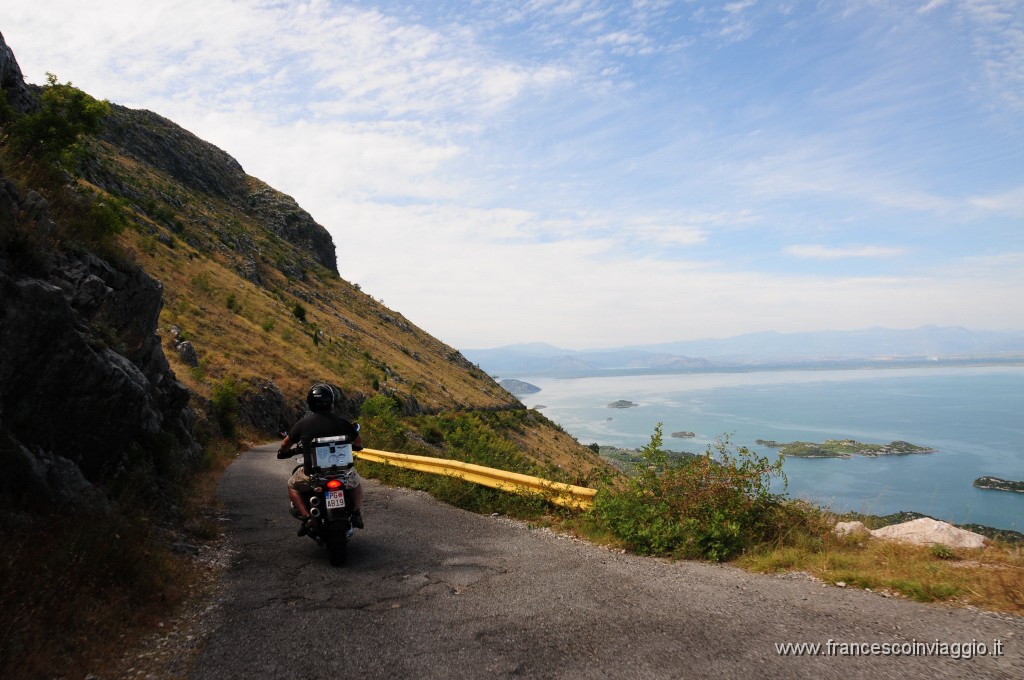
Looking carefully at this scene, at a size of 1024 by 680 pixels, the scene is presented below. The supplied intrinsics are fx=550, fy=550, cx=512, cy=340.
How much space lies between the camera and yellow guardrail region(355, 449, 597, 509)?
8281 mm

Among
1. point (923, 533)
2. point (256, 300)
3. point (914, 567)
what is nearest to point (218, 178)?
point (256, 300)

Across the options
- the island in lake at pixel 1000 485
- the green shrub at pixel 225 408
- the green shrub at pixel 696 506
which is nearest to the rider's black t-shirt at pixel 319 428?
the green shrub at pixel 696 506

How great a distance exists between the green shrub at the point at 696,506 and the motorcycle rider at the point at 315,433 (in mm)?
3358

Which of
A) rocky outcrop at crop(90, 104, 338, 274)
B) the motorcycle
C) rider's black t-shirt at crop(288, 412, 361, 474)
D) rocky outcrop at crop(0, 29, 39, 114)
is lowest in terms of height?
the motorcycle

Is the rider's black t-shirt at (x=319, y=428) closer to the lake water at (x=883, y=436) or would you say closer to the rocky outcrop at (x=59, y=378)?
the rocky outcrop at (x=59, y=378)

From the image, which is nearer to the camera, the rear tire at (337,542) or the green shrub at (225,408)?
the rear tire at (337,542)

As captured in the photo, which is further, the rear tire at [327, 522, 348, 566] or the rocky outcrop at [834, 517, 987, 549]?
the rear tire at [327, 522, 348, 566]

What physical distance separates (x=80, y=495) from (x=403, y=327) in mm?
75573

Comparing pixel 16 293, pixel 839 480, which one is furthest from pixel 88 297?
pixel 839 480

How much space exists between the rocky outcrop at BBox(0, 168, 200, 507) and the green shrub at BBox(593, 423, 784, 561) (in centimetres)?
628

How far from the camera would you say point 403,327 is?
80625 mm

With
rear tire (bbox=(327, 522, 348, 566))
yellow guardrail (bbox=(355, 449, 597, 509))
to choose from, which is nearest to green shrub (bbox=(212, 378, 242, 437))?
yellow guardrail (bbox=(355, 449, 597, 509))

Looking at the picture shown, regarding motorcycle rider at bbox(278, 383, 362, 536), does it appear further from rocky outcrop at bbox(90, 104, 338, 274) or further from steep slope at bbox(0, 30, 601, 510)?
rocky outcrop at bbox(90, 104, 338, 274)

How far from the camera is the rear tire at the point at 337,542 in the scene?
263 inches
